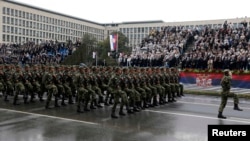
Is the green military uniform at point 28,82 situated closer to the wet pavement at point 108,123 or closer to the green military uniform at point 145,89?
the wet pavement at point 108,123

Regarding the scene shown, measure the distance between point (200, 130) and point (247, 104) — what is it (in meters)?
6.69

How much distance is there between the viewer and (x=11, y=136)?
8953mm

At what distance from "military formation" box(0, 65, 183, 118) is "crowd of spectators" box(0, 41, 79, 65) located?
1542 centimetres

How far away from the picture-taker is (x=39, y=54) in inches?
1324

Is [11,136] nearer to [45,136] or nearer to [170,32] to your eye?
[45,136]

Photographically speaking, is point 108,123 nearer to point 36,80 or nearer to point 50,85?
point 50,85

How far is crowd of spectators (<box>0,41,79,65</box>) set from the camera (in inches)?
1284

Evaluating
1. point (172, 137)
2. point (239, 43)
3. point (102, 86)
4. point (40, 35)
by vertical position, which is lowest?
point (172, 137)

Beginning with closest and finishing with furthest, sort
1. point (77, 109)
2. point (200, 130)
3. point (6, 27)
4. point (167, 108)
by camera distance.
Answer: point (200, 130)
point (77, 109)
point (167, 108)
point (6, 27)

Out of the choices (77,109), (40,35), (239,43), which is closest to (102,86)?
(77,109)

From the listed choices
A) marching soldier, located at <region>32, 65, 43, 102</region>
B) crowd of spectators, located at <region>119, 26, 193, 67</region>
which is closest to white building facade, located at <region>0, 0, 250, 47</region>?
crowd of spectators, located at <region>119, 26, 193, 67</region>

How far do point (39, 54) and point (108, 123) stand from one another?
957 inches

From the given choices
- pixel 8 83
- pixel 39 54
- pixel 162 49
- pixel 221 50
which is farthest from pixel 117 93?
pixel 39 54

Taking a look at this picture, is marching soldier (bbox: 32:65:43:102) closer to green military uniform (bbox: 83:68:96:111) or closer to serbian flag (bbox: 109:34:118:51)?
green military uniform (bbox: 83:68:96:111)
